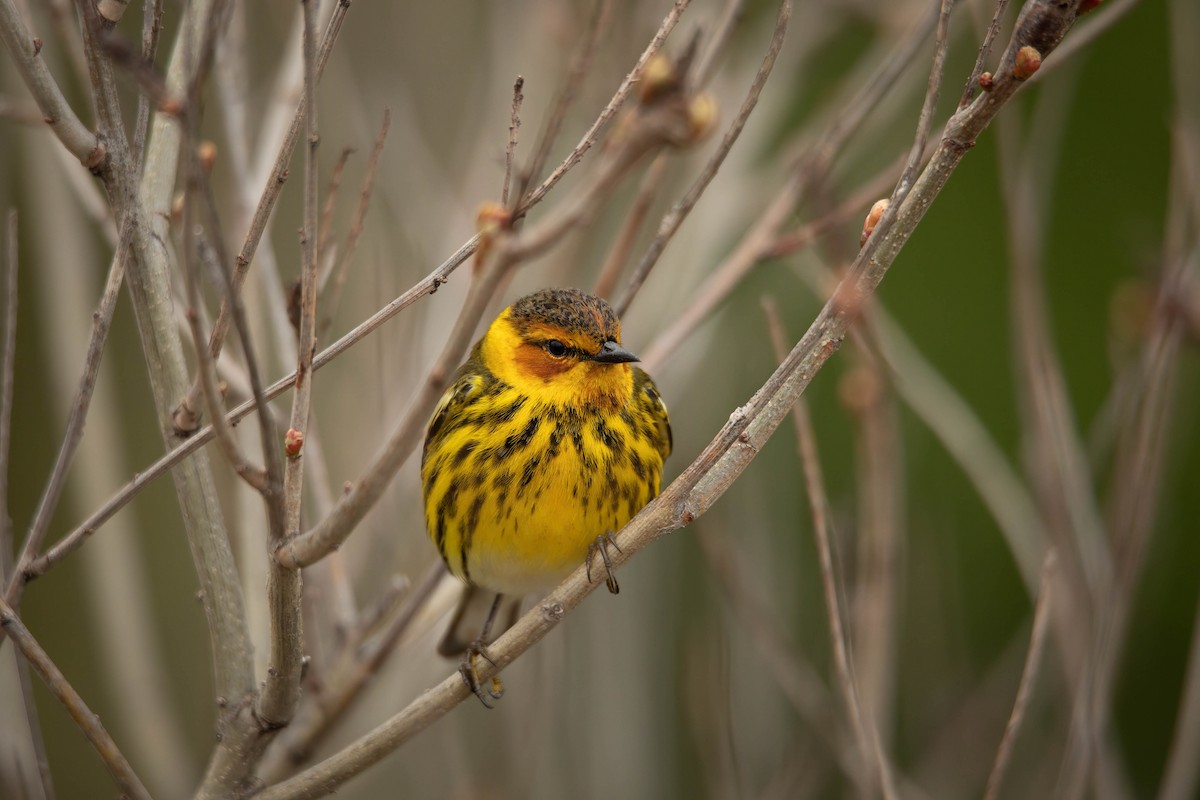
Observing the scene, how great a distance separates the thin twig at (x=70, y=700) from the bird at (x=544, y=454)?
42.7 inches

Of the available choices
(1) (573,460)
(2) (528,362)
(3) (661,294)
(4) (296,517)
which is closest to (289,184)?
(3) (661,294)

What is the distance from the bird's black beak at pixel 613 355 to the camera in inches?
126

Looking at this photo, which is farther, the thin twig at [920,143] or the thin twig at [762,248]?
the thin twig at [762,248]

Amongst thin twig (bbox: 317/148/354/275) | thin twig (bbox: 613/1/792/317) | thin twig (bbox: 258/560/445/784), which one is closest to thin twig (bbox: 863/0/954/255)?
thin twig (bbox: 613/1/792/317)

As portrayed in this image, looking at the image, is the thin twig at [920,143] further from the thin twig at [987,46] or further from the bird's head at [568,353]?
the bird's head at [568,353]

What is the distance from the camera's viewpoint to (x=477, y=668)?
2846 mm

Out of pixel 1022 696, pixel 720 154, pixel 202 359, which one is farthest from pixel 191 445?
pixel 1022 696

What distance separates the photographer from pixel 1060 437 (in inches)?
119

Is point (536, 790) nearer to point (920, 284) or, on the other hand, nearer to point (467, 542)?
point (467, 542)

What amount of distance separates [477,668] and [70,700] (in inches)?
36.8

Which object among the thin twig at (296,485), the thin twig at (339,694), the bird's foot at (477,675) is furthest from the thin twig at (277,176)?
the thin twig at (339,694)

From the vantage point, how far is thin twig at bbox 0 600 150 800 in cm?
221

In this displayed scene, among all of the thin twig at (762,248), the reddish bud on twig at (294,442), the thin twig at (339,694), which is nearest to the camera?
the reddish bud on twig at (294,442)

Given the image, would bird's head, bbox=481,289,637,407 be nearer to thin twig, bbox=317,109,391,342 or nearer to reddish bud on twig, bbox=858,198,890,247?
thin twig, bbox=317,109,391,342
